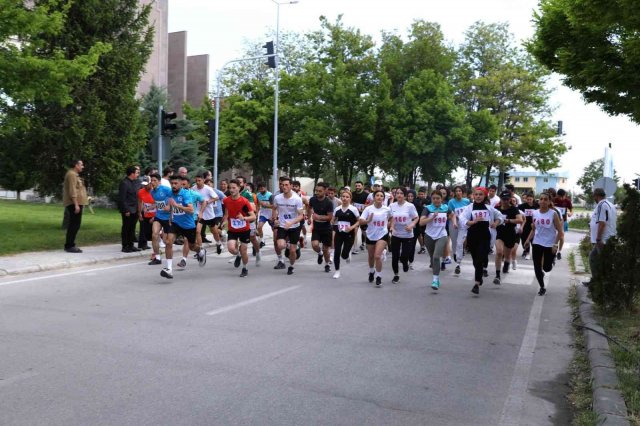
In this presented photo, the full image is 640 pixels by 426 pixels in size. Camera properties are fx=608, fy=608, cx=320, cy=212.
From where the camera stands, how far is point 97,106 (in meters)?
16.3

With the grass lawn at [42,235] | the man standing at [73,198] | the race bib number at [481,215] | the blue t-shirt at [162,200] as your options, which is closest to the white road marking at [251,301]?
the blue t-shirt at [162,200]

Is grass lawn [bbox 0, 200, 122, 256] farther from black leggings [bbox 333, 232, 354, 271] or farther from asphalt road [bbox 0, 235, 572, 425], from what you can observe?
black leggings [bbox 333, 232, 354, 271]

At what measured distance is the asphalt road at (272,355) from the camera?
4258 mm

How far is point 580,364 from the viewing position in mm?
5820

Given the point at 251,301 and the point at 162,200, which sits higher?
the point at 162,200

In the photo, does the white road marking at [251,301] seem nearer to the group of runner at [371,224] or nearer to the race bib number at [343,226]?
the group of runner at [371,224]

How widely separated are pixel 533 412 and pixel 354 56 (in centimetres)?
3585

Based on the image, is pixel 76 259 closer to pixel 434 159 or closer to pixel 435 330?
pixel 435 330

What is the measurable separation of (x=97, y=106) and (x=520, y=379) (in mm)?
14101

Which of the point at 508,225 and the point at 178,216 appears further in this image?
the point at 508,225

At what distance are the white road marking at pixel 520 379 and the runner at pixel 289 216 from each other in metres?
5.07

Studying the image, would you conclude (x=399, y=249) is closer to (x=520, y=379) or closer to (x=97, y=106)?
(x=520, y=379)

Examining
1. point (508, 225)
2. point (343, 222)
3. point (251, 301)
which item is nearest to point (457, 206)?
point (508, 225)

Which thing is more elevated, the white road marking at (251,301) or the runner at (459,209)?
the runner at (459,209)
